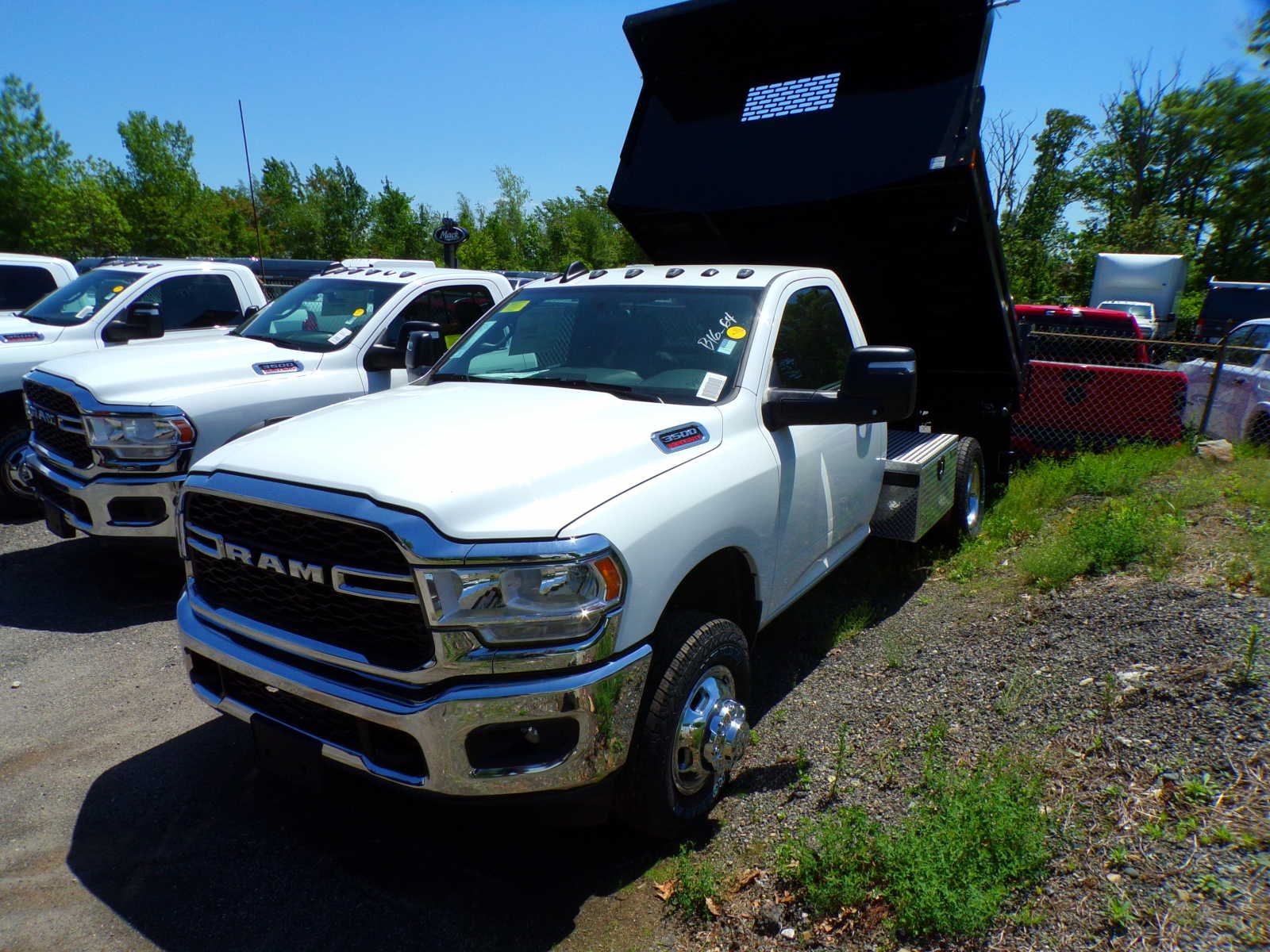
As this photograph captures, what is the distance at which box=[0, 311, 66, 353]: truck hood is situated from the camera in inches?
298

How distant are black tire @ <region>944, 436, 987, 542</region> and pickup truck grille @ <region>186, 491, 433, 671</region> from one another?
4533 millimetres

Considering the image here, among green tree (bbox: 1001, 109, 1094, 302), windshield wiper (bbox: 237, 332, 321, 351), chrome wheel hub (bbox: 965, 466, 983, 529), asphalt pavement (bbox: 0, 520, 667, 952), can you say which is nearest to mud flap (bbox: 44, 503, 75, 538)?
asphalt pavement (bbox: 0, 520, 667, 952)

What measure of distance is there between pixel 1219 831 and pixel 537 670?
2131 millimetres

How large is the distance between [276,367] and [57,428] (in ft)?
4.54

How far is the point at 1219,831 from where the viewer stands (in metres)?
2.59

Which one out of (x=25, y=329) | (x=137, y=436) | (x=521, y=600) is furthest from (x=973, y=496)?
(x=25, y=329)

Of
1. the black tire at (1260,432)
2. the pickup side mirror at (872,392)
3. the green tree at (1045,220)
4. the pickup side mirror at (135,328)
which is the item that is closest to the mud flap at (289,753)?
the pickup side mirror at (872,392)

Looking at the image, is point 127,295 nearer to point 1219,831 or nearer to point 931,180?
point 931,180

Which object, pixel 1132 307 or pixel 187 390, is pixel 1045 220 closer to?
pixel 1132 307

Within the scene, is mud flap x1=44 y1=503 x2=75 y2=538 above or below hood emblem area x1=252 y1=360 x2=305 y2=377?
below

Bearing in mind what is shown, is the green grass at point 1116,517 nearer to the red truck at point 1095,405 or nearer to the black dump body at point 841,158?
the red truck at point 1095,405

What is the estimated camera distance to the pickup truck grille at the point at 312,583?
252cm

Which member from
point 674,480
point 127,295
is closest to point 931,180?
point 674,480

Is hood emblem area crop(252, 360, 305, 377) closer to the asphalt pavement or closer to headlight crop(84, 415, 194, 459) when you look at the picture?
headlight crop(84, 415, 194, 459)
